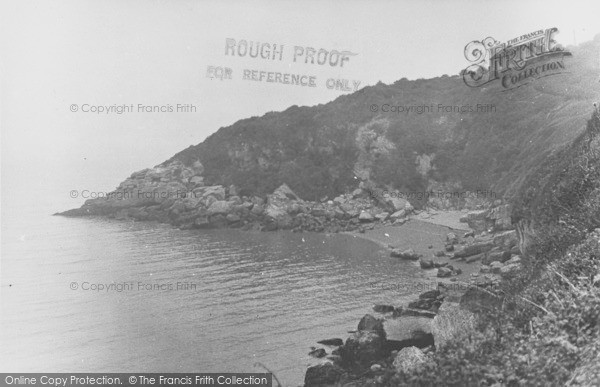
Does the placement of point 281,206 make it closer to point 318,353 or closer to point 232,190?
point 232,190

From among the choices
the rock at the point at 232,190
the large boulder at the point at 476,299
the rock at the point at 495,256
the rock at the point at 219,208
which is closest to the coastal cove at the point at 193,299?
the rock at the point at 495,256

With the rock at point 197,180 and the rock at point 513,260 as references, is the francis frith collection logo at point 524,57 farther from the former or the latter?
the rock at point 197,180

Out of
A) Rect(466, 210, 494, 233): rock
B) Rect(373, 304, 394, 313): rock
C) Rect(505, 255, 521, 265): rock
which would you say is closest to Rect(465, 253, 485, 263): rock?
Rect(505, 255, 521, 265): rock

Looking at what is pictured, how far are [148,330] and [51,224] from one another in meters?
40.4

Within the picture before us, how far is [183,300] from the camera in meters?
24.3

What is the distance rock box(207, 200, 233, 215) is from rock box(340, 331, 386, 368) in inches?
1501

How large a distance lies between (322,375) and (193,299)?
36.7 feet

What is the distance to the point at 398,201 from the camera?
5144cm

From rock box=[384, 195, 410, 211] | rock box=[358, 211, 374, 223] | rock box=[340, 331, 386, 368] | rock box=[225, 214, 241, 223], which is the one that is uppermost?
rock box=[384, 195, 410, 211]

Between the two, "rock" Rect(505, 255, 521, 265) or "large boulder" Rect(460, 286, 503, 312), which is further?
"rock" Rect(505, 255, 521, 265)

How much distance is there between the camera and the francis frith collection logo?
2844cm

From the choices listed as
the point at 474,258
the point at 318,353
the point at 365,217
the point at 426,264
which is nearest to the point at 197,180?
the point at 365,217

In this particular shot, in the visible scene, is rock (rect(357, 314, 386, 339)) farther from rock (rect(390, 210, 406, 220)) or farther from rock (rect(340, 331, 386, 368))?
rock (rect(390, 210, 406, 220))

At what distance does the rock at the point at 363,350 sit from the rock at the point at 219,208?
38.1 m
